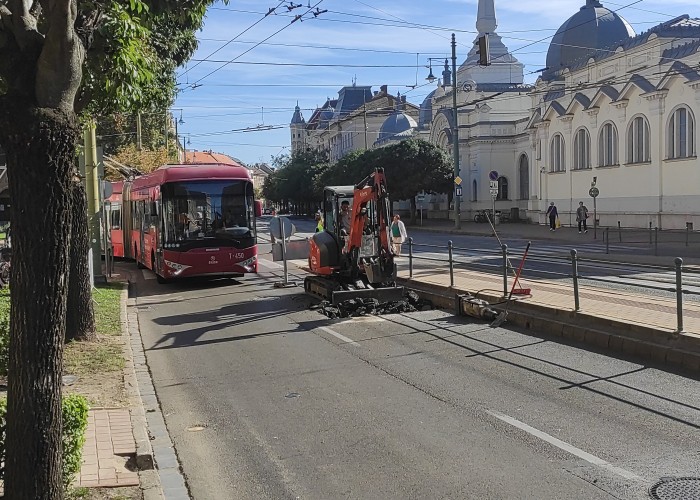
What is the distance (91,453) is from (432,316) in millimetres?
8411

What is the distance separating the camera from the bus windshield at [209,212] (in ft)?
65.7

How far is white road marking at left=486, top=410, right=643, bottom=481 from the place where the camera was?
5.81 m

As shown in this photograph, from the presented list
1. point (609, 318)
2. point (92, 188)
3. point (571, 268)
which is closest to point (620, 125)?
point (571, 268)

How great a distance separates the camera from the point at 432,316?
14.0 m

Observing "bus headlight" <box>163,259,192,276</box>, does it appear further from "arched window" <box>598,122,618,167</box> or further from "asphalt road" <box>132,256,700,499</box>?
"arched window" <box>598,122,618,167</box>

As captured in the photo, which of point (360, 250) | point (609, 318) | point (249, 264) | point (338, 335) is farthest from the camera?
point (249, 264)

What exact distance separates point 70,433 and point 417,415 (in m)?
3.44

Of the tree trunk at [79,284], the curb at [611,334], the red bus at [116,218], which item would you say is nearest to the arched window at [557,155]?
the red bus at [116,218]

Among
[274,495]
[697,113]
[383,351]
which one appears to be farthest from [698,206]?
[274,495]

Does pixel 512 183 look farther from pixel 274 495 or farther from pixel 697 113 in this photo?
pixel 274 495

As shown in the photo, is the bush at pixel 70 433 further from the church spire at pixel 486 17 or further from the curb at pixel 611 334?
the church spire at pixel 486 17

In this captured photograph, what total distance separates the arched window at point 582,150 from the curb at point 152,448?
46.0 meters

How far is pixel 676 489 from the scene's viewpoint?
5426mm

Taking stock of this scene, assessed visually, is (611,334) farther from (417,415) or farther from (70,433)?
(70,433)
